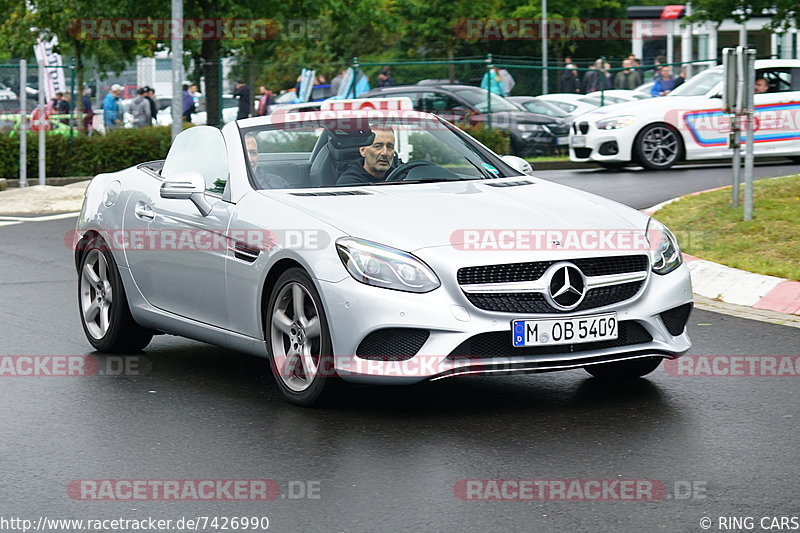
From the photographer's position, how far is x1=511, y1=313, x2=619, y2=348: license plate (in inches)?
256

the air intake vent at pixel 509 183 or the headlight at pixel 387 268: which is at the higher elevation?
the air intake vent at pixel 509 183

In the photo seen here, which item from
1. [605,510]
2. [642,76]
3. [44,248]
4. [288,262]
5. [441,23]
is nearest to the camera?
[605,510]

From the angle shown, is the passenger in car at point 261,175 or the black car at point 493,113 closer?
the passenger in car at point 261,175

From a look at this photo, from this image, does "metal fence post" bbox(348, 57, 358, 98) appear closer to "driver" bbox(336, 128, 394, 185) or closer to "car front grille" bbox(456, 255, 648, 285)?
"driver" bbox(336, 128, 394, 185)

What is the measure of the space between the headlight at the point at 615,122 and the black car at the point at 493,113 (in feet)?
15.8

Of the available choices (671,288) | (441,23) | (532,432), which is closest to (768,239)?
(671,288)

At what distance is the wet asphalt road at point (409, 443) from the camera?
5.22 m

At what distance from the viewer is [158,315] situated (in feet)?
26.7

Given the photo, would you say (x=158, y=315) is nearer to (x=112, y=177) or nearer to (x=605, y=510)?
(x=112, y=177)

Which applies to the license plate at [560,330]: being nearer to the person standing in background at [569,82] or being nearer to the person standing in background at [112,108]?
the person standing in background at [112,108]

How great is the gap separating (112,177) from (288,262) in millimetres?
2450

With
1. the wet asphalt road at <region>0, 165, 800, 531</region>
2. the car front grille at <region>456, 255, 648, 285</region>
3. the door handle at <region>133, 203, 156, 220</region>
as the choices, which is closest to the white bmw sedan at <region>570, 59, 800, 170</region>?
the wet asphalt road at <region>0, 165, 800, 531</region>

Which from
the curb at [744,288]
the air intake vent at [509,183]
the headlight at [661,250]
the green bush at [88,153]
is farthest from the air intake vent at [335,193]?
the green bush at [88,153]

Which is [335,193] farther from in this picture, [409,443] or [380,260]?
[409,443]
